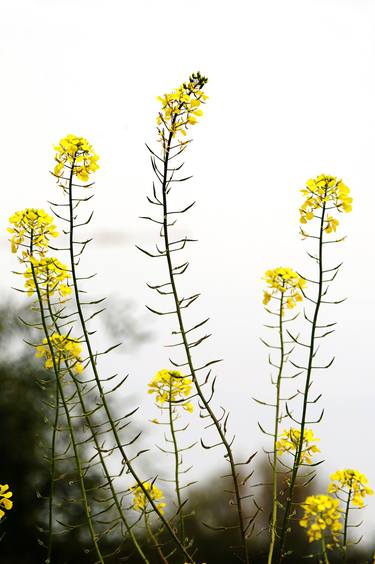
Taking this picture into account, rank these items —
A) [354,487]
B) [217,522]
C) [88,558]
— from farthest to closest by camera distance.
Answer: [88,558] < [217,522] < [354,487]

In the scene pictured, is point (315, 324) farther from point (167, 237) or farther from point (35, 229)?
point (35, 229)

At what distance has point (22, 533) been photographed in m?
6.53

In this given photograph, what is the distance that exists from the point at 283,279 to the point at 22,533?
14.5 feet

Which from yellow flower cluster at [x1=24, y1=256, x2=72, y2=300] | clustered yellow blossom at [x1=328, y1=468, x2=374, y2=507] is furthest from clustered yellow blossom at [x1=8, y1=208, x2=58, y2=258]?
clustered yellow blossom at [x1=328, y1=468, x2=374, y2=507]

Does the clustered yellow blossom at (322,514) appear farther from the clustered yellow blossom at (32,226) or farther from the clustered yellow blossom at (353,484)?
the clustered yellow blossom at (32,226)

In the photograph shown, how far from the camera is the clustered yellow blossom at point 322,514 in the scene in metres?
3.92

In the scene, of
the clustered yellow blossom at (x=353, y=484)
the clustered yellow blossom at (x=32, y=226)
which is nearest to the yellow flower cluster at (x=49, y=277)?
the clustered yellow blossom at (x=32, y=226)

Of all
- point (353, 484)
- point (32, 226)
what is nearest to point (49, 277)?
point (32, 226)

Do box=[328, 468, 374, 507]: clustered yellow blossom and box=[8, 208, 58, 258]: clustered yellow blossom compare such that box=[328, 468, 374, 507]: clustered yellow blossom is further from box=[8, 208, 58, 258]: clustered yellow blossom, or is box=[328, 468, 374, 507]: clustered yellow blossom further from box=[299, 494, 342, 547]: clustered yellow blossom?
box=[8, 208, 58, 258]: clustered yellow blossom

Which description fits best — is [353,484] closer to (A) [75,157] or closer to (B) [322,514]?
(B) [322,514]

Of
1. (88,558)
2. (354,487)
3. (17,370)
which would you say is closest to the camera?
(354,487)

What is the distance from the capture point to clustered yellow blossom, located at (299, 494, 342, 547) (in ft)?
12.9

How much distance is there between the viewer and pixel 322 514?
13.1 feet

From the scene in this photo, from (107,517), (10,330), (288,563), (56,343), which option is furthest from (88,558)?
(56,343)
